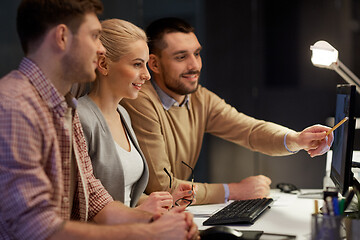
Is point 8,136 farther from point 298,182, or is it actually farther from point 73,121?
point 298,182

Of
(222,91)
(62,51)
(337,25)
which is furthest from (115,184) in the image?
(337,25)

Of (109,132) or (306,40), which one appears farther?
(306,40)

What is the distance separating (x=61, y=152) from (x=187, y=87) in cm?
111

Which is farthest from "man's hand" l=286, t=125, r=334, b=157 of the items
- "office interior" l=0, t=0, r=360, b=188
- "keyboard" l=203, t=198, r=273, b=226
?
"office interior" l=0, t=0, r=360, b=188

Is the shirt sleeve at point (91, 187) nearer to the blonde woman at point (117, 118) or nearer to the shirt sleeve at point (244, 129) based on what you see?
the blonde woman at point (117, 118)

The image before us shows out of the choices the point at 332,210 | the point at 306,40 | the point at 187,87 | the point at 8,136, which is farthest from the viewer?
the point at 306,40

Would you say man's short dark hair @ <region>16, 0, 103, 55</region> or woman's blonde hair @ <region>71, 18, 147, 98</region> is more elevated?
man's short dark hair @ <region>16, 0, 103, 55</region>

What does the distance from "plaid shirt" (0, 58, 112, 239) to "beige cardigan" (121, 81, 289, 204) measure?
2.66 ft

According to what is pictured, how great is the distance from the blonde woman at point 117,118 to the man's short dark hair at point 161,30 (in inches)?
14.9

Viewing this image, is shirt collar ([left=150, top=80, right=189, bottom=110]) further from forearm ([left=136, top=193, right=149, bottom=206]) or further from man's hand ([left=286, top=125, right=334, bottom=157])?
man's hand ([left=286, top=125, right=334, bottom=157])

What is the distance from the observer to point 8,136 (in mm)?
1163

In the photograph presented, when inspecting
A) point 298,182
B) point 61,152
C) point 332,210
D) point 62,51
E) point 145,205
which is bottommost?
point 298,182

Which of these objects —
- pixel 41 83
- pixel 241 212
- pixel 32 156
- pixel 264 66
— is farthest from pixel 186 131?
pixel 264 66

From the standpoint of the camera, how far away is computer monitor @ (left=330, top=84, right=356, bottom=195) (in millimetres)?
1583
